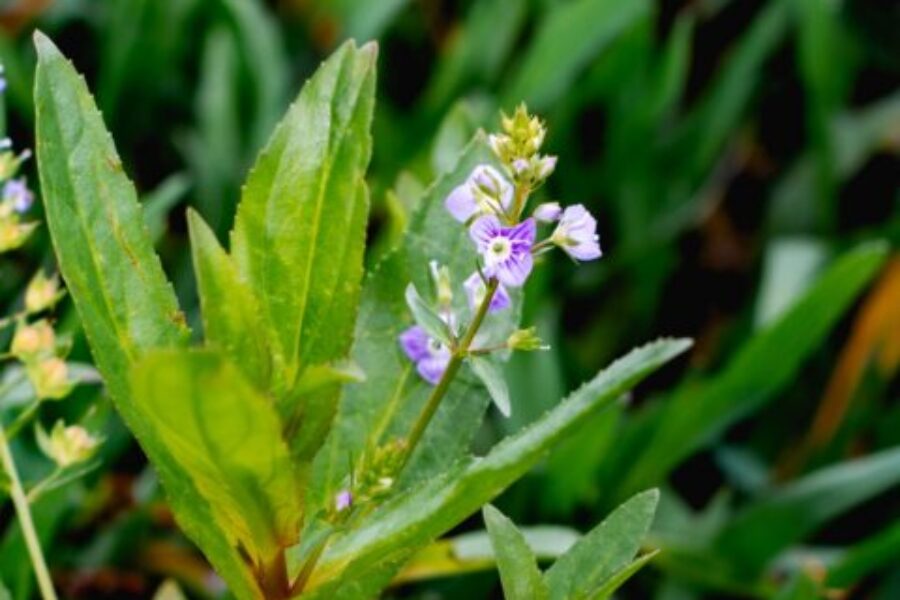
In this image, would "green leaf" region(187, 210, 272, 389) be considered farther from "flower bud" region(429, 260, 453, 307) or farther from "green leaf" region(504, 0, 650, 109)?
"green leaf" region(504, 0, 650, 109)

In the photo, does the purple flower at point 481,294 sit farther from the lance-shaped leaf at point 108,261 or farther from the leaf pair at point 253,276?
the lance-shaped leaf at point 108,261

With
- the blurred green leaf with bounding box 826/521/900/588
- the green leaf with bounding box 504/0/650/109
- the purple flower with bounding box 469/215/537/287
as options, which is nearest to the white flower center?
the purple flower with bounding box 469/215/537/287

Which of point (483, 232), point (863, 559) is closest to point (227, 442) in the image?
point (483, 232)

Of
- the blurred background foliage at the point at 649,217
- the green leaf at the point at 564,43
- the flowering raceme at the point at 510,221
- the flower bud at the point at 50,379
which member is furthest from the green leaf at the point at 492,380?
the green leaf at the point at 564,43

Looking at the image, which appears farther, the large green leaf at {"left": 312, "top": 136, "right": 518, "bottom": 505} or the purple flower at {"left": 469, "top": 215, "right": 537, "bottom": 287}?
the large green leaf at {"left": 312, "top": 136, "right": 518, "bottom": 505}

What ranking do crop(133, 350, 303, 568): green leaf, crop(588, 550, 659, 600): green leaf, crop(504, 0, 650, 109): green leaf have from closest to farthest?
crop(133, 350, 303, 568): green leaf < crop(588, 550, 659, 600): green leaf < crop(504, 0, 650, 109): green leaf
